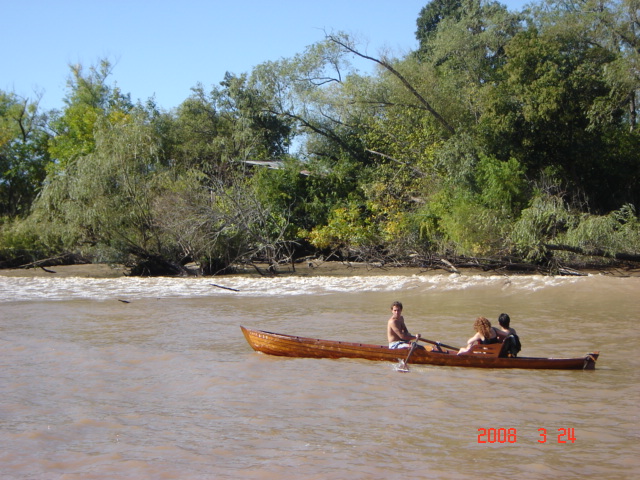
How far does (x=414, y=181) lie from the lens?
2747 cm

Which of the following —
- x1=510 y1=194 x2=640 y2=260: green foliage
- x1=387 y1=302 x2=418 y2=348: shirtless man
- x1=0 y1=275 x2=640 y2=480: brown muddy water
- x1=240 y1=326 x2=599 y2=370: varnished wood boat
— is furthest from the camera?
x1=510 y1=194 x2=640 y2=260: green foliage

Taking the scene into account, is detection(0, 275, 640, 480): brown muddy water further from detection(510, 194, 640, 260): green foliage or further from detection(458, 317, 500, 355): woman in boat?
detection(510, 194, 640, 260): green foliage

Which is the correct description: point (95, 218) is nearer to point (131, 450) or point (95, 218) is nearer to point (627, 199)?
point (131, 450)

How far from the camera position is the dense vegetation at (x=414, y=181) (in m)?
22.8

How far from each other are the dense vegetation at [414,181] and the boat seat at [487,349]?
11.1 metres

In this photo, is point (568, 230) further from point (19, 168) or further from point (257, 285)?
point (19, 168)

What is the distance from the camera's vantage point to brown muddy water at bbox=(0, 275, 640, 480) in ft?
23.2

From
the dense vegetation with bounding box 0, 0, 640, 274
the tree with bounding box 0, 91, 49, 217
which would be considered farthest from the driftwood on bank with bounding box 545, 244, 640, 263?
the tree with bounding box 0, 91, 49, 217

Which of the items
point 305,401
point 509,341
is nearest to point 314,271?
point 509,341

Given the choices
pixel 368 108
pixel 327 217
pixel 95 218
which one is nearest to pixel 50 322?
pixel 95 218

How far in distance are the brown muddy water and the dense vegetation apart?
6.20 m
